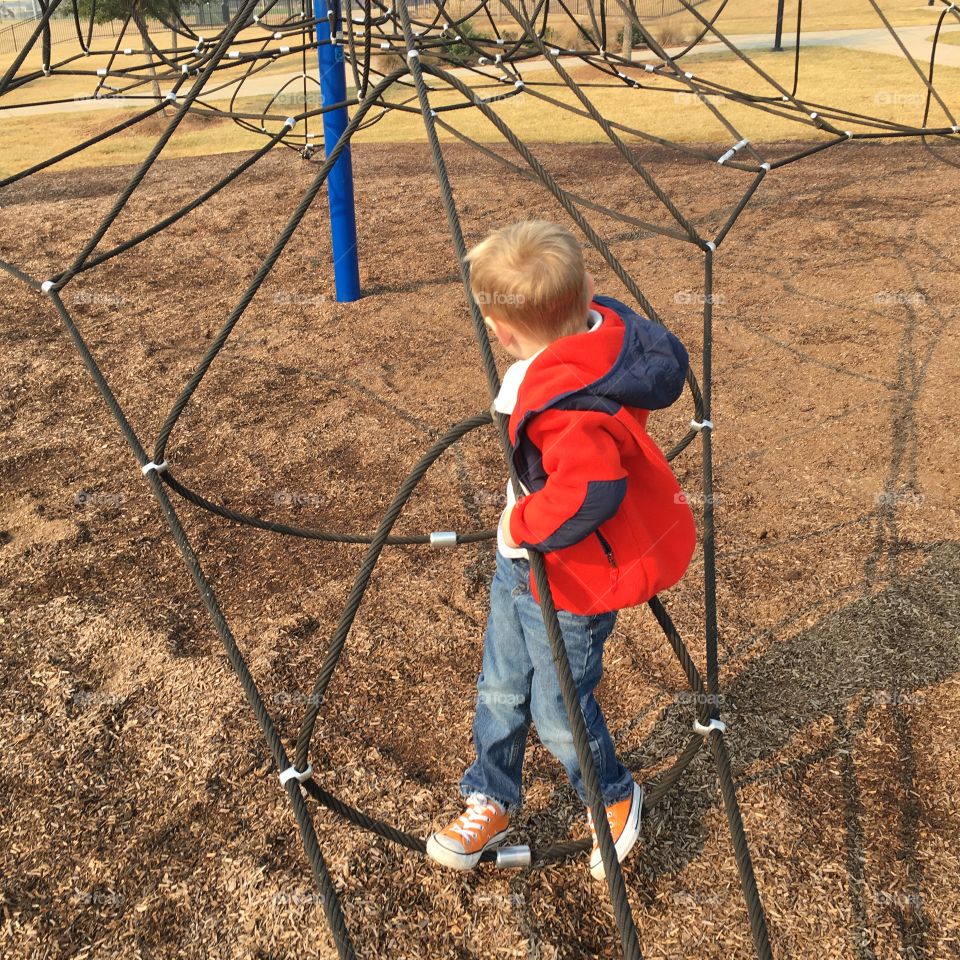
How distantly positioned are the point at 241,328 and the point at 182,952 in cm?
410

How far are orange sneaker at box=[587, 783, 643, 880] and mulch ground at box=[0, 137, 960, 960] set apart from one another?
0.35 feet

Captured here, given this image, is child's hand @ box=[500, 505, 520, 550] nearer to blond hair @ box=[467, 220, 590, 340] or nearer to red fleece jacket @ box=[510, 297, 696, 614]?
red fleece jacket @ box=[510, 297, 696, 614]

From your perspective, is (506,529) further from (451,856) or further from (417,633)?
(417,633)

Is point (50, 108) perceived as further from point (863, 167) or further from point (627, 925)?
point (627, 925)

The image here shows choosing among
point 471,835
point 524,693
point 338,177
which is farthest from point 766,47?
point 471,835

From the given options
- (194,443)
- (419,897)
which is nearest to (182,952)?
(419,897)

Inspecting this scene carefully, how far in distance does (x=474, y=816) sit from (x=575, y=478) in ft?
3.38

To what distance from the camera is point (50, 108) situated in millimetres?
15844

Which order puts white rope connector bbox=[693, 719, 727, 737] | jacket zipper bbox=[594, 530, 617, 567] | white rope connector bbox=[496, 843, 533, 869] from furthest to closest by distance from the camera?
white rope connector bbox=[496, 843, 533, 869] → white rope connector bbox=[693, 719, 727, 737] → jacket zipper bbox=[594, 530, 617, 567]

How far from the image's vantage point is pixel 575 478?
5.16ft

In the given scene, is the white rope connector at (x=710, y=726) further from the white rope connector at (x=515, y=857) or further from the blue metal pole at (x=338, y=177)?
the blue metal pole at (x=338, y=177)

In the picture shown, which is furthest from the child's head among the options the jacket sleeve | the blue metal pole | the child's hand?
the blue metal pole

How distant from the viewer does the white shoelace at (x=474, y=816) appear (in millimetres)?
2164

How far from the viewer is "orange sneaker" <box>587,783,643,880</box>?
2.12 m
